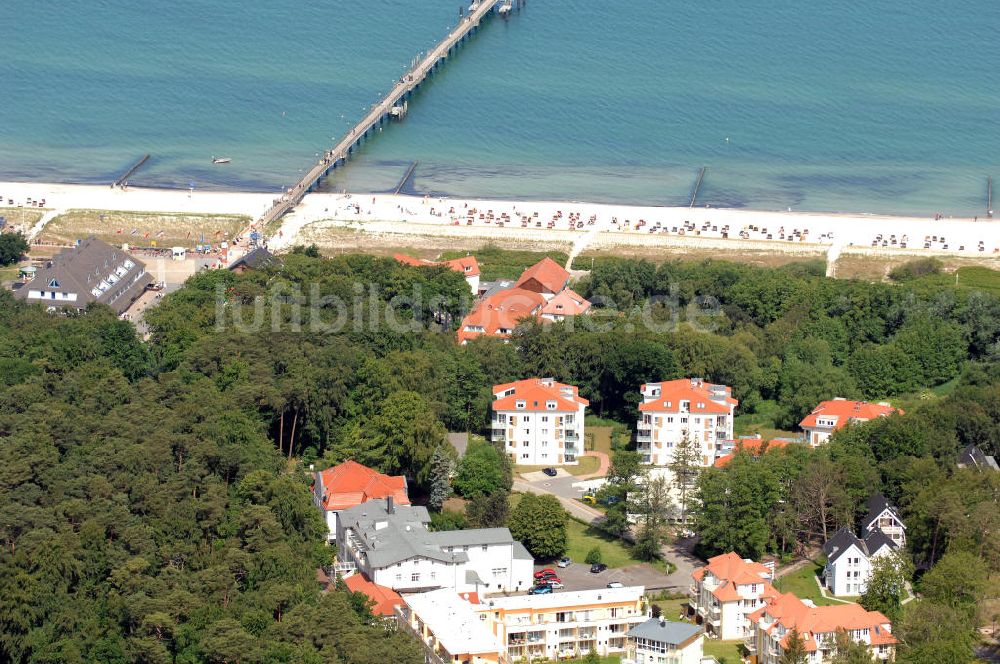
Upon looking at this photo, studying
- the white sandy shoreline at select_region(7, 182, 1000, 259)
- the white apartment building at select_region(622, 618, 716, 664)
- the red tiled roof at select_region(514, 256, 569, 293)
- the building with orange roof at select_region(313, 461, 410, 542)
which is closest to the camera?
the white apartment building at select_region(622, 618, 716, 664)

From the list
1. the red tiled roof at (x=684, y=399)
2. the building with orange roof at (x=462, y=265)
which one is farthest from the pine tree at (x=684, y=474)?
the building with orange roof at (x=462, y=265)

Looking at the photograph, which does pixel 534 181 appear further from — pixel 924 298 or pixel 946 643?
pixel 946 643

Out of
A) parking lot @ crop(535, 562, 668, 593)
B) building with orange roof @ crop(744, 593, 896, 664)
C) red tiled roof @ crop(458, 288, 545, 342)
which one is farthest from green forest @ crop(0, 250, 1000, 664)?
parking lot @ crop(535, 562, 668, 593)

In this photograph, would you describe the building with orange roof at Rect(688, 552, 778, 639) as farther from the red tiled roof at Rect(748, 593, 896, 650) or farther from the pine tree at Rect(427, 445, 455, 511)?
the pine tree at Rect(427, 445, 455, 511)

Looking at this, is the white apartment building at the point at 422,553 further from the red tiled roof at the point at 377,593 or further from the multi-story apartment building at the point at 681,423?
the multi-story apartment building at the point at 681,423

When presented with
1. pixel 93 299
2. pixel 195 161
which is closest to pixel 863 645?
pixel 93 299

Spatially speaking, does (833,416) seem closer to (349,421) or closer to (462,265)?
(349,421)
